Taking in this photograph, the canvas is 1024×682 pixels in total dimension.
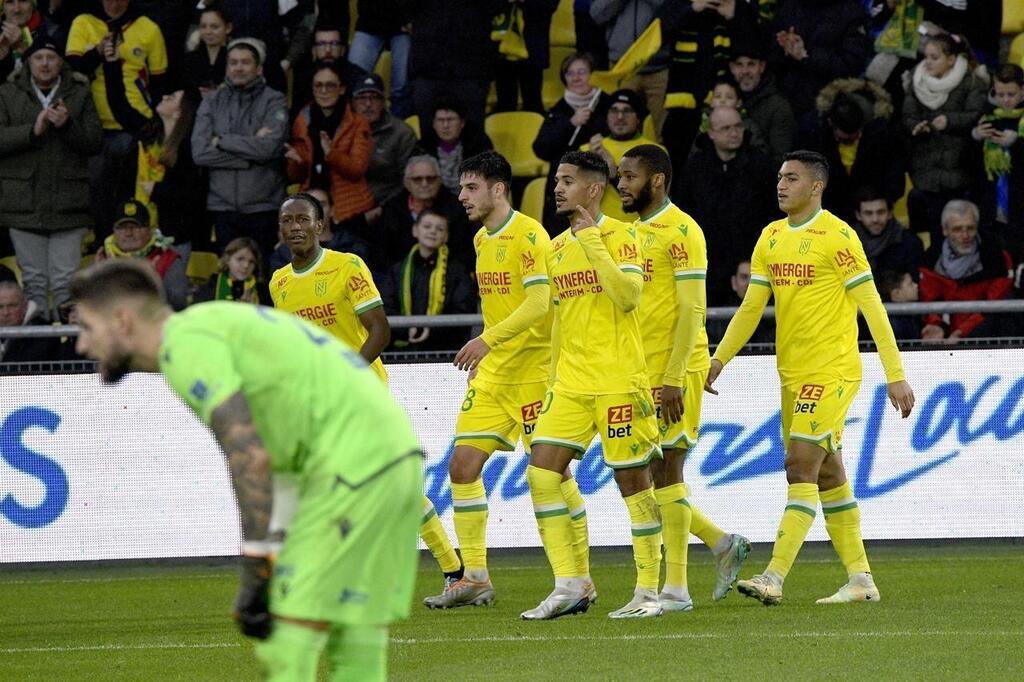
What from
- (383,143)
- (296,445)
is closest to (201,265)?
(383,143)

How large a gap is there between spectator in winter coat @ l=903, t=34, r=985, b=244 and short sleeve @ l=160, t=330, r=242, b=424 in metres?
11.5

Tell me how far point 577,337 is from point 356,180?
629cm

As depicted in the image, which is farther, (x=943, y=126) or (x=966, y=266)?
(x=943, y=126)

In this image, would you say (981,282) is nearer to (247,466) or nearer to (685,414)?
(685,414)

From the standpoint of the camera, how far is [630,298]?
927 centimetres

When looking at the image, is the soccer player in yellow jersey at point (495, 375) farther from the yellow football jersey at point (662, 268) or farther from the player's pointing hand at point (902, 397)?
the player's pointing hand at point (902, 397)

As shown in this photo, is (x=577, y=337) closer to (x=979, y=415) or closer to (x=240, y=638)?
(x=240, y=638)

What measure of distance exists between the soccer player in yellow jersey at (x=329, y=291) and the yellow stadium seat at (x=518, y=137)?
5.27 meters

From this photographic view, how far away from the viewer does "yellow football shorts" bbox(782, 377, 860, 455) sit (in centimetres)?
1012

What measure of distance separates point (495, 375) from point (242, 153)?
5581 mm

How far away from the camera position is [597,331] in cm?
959

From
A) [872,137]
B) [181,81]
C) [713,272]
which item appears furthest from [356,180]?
[872,137]

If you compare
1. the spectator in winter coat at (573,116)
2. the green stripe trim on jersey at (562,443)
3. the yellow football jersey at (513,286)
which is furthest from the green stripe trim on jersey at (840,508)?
the spectator in winter coat at (573,116)

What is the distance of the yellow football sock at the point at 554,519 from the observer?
31.8ft
